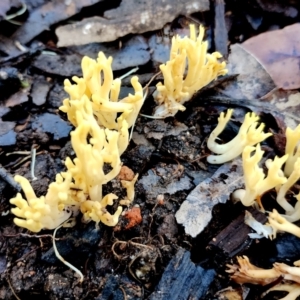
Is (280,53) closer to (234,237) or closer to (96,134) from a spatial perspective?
(234,237)

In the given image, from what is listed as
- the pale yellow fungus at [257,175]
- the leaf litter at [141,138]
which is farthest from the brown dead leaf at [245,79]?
the pale yellow fungus at [257,175]

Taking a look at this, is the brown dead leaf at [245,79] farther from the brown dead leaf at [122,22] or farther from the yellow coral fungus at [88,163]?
the yellow coral fungus at [88,163]

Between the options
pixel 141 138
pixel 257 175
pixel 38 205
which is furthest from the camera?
pixel 141 138

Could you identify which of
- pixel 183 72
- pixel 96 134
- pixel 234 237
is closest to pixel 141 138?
pixel 183 72

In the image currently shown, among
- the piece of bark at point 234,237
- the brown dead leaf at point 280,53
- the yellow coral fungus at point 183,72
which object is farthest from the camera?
the brown dead leaf at point 280,53

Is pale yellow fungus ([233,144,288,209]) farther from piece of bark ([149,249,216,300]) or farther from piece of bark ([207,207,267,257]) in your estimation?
piece of bark ([149,249,216,300])

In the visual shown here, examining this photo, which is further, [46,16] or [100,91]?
[46,16]
